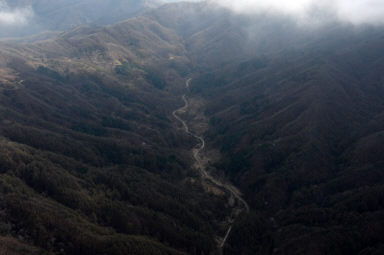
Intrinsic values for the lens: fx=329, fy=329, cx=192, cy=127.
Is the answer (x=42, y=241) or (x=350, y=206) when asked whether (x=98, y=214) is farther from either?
(x=350, y=206)

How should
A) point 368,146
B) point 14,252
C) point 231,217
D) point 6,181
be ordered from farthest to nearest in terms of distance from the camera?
point 368,146, point 231,217, point 6,181, point 14,252

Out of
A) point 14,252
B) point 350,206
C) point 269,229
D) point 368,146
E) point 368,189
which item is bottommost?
point 14,252

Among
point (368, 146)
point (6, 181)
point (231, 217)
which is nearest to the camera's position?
point (6, 181)

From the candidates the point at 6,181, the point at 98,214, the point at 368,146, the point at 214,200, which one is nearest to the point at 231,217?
the point at 214,200

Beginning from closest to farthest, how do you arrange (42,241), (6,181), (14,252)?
(14,252) → (42,241) → (6,181)

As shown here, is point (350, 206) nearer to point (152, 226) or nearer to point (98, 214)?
point (152, 226)

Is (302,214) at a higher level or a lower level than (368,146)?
lower

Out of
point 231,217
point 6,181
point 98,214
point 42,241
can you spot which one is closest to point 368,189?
point 231,217

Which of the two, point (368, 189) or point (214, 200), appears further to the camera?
point (214, 200)

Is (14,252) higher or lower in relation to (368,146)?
lower
